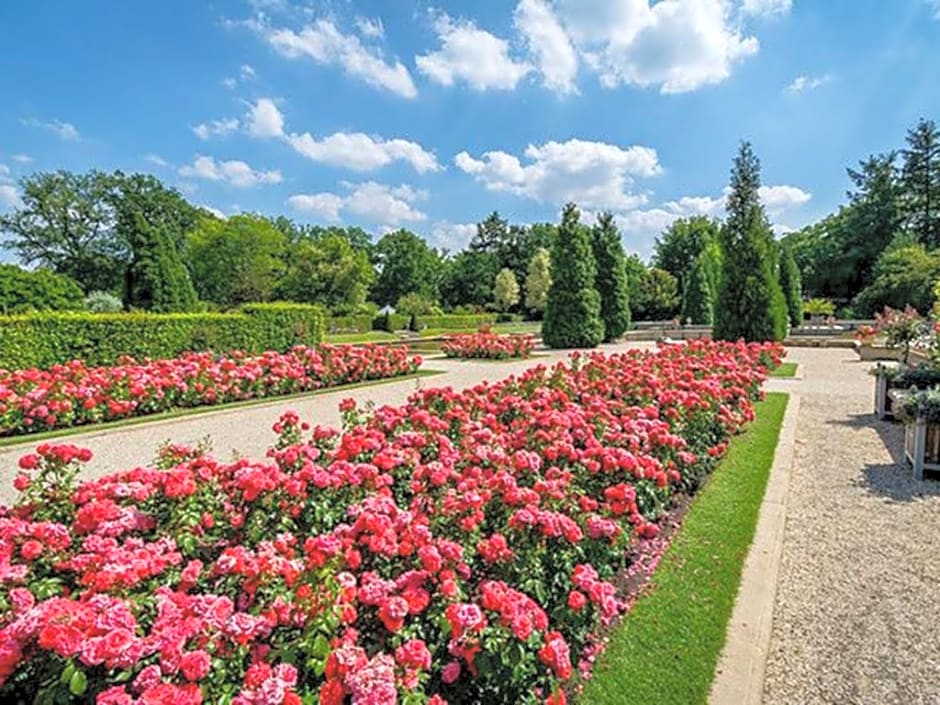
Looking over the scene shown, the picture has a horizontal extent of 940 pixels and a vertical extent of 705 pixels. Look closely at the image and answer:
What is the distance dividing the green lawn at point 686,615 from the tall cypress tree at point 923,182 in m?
47.8

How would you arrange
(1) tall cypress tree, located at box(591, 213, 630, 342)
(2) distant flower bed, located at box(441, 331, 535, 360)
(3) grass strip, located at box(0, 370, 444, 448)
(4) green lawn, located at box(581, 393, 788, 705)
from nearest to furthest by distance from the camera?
(4) green lawn, located at box(581, 393, 788, 705), (3) grass strip, located at box(0, 370, 444, 448), (2) distant flower bed, located at box(441, 331, 535, 360), (1) tall cypress tree, located at box(591, 213, 630, 342)

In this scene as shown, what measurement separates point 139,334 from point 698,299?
27320 mm

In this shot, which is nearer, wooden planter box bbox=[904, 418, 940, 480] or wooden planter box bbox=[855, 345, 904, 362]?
wooden planter box bbox=[904, 418, 940, 480]

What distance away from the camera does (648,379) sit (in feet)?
18.1

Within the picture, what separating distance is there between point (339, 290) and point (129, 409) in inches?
1410

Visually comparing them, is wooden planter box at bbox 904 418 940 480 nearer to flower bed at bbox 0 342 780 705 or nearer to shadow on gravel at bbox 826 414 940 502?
shadow on gravel at bbox 826 414 940 502

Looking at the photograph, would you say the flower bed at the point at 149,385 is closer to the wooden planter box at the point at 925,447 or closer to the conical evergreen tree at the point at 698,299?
the wooden planter box at the point at 925,447

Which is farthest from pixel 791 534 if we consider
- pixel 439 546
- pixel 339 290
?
pixel 339 290

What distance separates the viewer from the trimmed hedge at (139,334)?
9.22 meters

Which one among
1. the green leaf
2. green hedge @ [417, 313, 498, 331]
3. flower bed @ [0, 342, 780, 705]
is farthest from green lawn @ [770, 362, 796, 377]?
green hedge @ [417, 313, 498, 331]

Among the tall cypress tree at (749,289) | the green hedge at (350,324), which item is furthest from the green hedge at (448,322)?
the tall cypress tree at (749,289)

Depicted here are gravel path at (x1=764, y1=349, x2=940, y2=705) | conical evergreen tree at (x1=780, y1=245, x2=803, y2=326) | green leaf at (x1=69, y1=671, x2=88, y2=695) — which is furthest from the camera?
conical evergreen tree at (x1=780, y1=245, x2=803, y2=326)

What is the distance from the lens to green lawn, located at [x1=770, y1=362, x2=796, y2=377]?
41.8 ft

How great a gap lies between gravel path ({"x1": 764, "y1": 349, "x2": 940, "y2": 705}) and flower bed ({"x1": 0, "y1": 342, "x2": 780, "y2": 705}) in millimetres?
875
